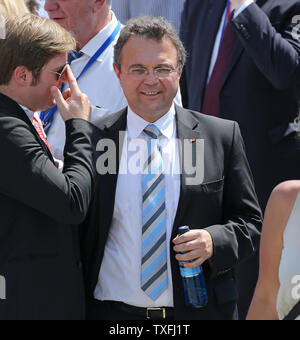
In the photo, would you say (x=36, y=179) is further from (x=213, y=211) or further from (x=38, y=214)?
(x=213, y=211)

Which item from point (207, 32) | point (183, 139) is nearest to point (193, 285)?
point (183, 139)

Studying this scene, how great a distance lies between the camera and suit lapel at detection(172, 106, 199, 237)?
3.25 meters

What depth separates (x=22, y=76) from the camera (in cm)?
310

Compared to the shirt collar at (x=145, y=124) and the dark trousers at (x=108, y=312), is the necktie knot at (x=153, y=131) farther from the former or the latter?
the dark trousers at (x=108, y=312)

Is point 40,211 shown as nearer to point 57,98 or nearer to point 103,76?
point 57,98

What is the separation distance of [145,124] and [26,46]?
2.26ft

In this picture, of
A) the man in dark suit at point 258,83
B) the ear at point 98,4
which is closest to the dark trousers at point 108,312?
the man in dark suit at point 258,83

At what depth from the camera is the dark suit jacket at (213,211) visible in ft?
10.7

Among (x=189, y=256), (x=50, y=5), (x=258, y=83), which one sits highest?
(x=50, y=5)

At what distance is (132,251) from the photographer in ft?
10.7

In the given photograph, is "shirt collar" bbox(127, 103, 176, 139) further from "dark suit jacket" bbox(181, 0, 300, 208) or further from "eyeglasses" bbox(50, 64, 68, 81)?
"dark suit jacket" bbox(181, 0, 300, 208)

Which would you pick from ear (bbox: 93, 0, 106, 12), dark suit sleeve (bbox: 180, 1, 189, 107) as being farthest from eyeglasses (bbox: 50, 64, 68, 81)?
dark suit sleeve (bbox: 180, 1, 189, 107)
